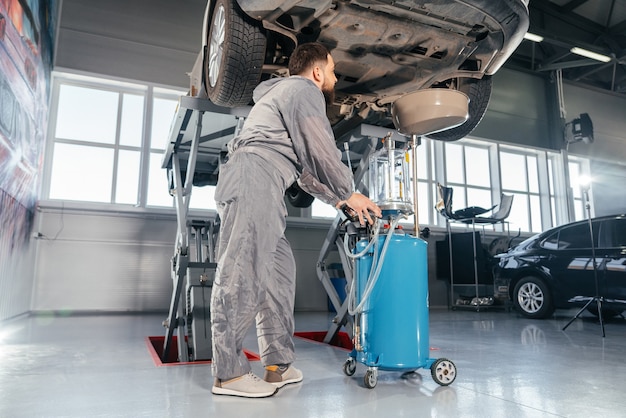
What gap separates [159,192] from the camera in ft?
20.9

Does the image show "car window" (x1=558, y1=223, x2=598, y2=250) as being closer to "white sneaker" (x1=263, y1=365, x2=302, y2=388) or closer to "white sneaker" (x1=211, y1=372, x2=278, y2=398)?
"white sneaker" (x1=263, y1=365, x2=302, y2=388)

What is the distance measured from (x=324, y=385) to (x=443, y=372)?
495 mm

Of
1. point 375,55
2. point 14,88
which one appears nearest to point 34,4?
point 14,88

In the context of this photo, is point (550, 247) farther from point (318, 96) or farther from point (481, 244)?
point (318, 96)

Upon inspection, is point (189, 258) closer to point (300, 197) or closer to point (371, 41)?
point (300, 197)

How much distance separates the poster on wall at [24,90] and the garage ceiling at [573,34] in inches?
297

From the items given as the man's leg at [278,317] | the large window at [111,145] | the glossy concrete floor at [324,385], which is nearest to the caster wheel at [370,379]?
the glossy concrete floor at [324,385]

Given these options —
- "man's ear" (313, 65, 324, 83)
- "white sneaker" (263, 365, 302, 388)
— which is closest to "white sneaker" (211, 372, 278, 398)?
"white sneaker" (263, 365, 302, 388)

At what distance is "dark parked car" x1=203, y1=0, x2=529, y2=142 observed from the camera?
2.05 metres

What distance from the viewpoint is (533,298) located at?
516cm

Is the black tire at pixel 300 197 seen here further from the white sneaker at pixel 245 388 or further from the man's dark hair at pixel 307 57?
the white sneaker at pixel 245 388

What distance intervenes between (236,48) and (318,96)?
0.76 m

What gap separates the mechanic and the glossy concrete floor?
0.42ft

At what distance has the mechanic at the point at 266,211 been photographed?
5.32 ft
